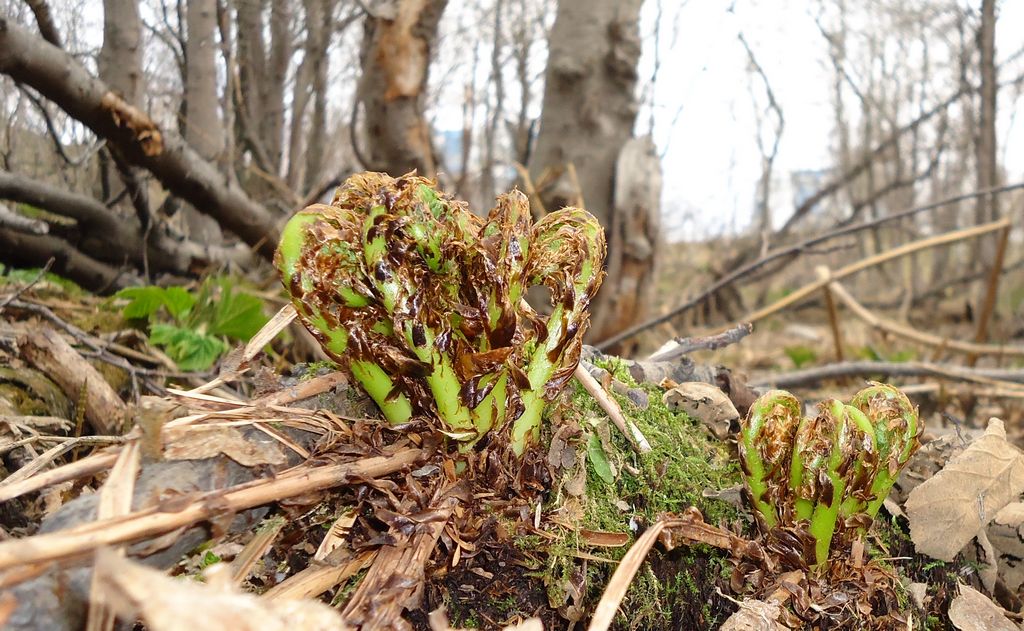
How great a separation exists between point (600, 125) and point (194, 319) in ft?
12.2

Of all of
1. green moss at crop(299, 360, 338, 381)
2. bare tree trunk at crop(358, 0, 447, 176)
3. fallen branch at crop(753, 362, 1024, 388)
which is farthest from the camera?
bare tree trunk at crop(358, 0, 447, 176)

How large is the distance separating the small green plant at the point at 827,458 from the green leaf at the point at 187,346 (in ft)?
7.08

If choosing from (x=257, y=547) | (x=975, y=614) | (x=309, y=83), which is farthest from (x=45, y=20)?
(x=309, y=83)

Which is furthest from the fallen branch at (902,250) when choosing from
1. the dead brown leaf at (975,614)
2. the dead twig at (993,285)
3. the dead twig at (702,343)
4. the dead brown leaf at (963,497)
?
the dead brown leaf at (975,614)

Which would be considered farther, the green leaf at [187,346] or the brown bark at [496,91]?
the brown bark at [496,91]

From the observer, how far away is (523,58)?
12.2 m

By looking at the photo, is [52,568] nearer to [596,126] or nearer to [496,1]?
[596,126]

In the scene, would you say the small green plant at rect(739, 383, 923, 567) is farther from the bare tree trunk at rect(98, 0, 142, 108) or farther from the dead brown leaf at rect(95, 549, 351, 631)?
the bare tree trunk at rect(98, 0, 142, 108)

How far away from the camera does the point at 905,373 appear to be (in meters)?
3.69

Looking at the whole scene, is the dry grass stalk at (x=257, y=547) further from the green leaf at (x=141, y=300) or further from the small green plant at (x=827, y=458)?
the green leaf at (x=141, y=300)

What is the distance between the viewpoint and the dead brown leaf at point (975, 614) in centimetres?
142

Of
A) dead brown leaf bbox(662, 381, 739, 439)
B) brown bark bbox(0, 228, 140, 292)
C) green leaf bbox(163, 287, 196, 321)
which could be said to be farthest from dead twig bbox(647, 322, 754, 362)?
brown bark bbox(0, 228, 140, 292)

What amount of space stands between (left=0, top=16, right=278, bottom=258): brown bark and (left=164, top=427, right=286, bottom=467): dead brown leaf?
6.76 feet

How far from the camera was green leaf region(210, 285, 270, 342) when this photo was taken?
116 inches
